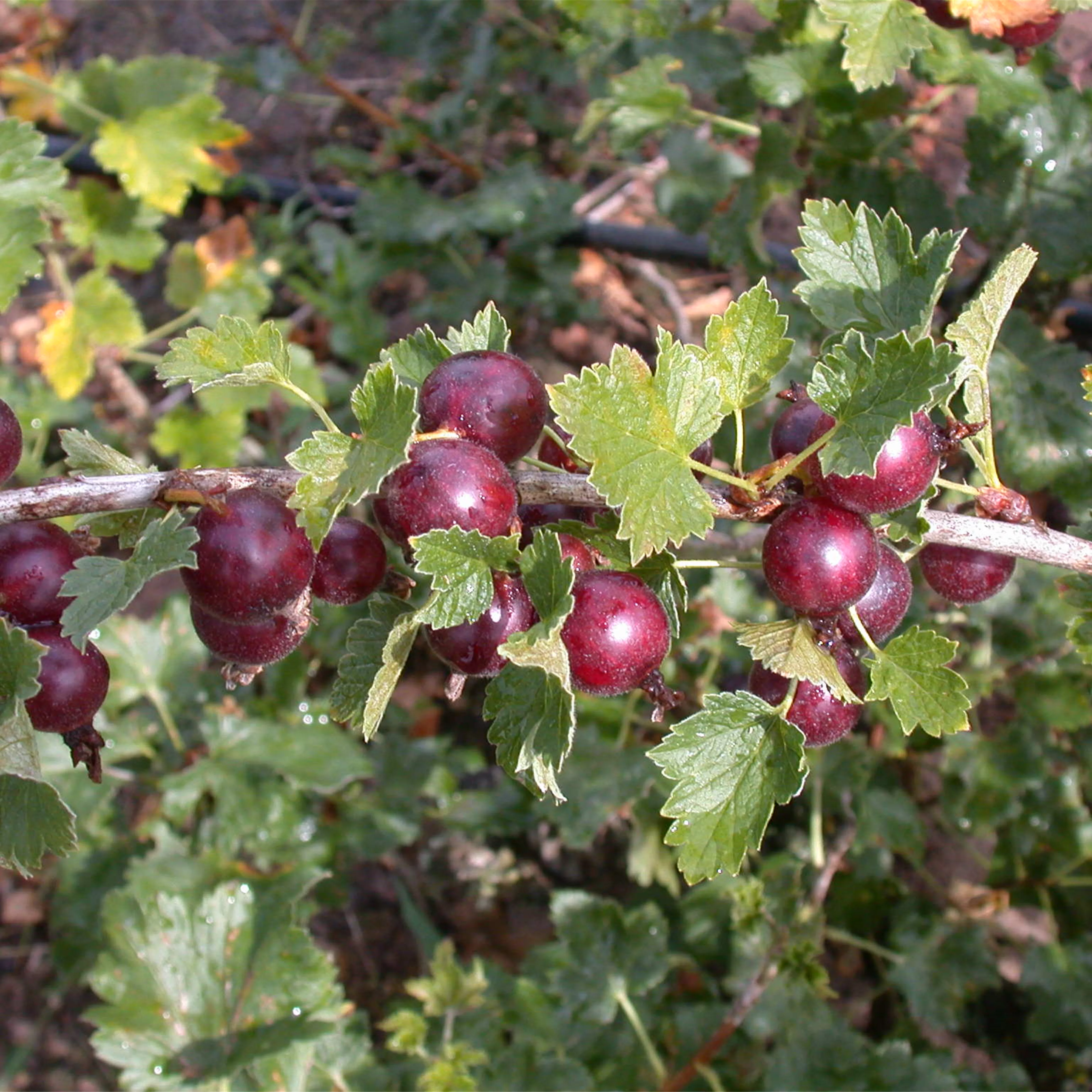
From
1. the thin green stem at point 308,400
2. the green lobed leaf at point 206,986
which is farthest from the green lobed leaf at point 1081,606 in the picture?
the green lobed leaf at point 206,986

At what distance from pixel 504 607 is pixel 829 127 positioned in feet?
5.69

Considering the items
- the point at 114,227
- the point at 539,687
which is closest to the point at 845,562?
the point at 539,687

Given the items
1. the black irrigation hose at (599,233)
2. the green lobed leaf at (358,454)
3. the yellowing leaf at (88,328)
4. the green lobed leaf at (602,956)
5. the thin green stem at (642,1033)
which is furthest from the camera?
the black irrigation hose at (599,233)

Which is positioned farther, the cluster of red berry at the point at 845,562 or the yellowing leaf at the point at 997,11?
the yellowing leaf at the point at 997,11

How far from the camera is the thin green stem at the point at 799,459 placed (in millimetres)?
1067

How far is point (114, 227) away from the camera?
2.91m

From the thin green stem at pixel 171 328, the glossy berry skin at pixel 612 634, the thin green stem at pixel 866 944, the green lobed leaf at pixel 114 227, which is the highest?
the glossy berry skin at pixel 612 634

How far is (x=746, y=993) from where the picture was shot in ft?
6.05

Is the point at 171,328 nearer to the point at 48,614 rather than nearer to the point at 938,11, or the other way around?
the point at 48,614

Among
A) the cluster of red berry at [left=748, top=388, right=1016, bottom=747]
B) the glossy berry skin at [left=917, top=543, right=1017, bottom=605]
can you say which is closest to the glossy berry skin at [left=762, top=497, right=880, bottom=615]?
the cluster of red berry at [left=748, top=388, right=1016, bottom=747]

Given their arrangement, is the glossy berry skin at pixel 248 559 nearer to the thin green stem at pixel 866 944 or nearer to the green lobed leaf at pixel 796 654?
the green lobed leaf at pixel 796 654

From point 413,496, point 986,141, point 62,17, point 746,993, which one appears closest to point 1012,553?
point 413,496

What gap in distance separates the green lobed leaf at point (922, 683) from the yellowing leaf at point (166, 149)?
2.35 meters

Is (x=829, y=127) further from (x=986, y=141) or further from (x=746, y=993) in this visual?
(x=746, y=993)
